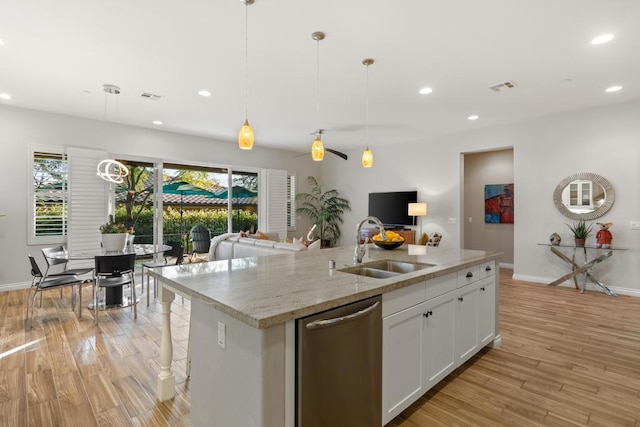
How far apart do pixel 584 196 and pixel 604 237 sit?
0.72 meters

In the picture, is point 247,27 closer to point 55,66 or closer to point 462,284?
point 55,66

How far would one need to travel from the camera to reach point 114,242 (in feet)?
13.7

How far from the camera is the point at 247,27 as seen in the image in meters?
2.87

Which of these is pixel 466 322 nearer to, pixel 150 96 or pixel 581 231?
pixel 581 231

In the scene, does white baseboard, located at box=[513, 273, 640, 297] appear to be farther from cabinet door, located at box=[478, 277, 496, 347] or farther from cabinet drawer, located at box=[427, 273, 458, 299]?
cabinet drawer, located at box=[427, 273, 458, 299]

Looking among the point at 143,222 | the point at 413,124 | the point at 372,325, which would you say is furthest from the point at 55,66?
the point at 413,124

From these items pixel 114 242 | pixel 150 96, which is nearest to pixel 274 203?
pixel 150 96

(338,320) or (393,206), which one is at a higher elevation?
(393,206)

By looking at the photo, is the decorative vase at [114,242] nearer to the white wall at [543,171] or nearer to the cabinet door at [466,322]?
the cabinet door at [466,322]

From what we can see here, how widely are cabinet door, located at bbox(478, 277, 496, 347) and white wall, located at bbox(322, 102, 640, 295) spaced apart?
139 inches

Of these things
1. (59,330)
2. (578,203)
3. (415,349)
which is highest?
(578,203)

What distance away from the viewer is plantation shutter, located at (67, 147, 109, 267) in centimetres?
545

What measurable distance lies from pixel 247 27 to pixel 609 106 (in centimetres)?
552

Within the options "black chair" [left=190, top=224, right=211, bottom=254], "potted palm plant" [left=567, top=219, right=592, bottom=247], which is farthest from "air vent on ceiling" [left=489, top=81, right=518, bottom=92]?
"black chair" [left=190, top=224, right=211, bottom=254]
